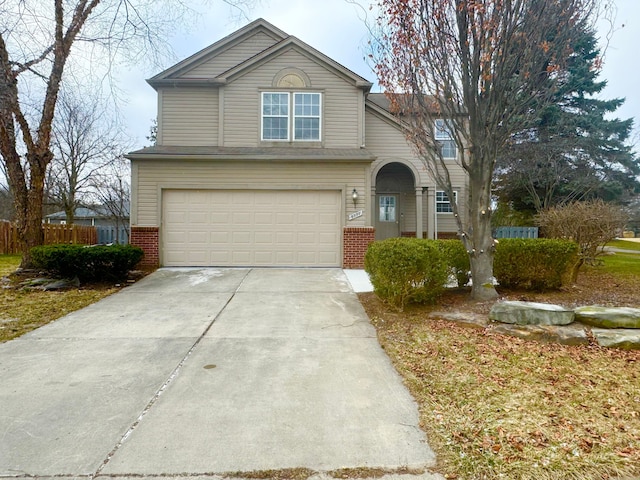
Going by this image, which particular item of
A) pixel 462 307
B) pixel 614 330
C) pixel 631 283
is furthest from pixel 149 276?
pixel 631 283

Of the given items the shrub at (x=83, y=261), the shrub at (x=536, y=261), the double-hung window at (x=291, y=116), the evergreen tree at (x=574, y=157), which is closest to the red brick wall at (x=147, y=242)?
the shrub at (x=83, y=261)

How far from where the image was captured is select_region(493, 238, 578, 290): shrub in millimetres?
6621

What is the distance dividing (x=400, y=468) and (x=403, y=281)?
3.59 metres

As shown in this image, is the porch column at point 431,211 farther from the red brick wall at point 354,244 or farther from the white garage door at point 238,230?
the white garage door at point 238,230

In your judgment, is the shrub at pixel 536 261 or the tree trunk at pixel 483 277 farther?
the shrub at pixel 536 261

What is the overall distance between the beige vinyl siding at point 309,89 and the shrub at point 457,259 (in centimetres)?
580

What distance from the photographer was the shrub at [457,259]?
21.4ft

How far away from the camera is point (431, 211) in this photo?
14.2m

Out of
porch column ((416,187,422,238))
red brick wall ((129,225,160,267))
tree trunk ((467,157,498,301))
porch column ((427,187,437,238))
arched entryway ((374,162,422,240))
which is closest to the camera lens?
tree trunk ((467,157,498,301))

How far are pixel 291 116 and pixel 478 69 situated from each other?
6870 millimetres

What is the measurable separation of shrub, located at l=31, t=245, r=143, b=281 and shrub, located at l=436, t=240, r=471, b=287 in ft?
23.2

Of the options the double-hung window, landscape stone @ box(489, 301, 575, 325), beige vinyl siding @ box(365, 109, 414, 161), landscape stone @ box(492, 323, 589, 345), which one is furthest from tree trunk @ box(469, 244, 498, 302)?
beige vinyl siding @ box(365, 109, 414, 161)

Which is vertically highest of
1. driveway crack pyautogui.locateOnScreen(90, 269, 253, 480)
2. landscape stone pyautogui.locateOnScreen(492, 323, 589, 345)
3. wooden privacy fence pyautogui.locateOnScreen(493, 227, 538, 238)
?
wooden privacy fence pyautogui.locateOnScreen(493, 227, 538, 238)

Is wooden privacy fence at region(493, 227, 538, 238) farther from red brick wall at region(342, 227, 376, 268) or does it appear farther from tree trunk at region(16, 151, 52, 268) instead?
tree trunk at region(16, 151, 52, 268)
